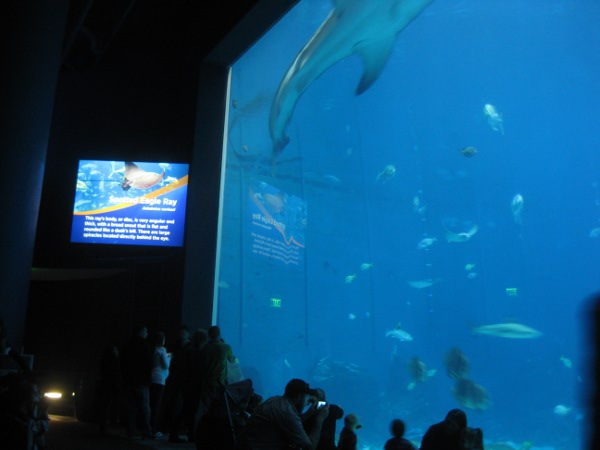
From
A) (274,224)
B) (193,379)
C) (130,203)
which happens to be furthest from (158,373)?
(130,203)

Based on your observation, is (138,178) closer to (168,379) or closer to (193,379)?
(168,379)

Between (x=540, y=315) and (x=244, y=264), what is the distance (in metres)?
24.6

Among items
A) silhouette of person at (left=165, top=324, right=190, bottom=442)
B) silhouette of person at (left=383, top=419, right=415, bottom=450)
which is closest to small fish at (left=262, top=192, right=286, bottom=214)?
silhouette of person at (left=165, top=324, right=190, bottom=442)

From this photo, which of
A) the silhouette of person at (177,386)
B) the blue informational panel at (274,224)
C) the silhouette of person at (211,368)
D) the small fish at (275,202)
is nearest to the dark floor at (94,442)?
the silhouette of person at (177,386)

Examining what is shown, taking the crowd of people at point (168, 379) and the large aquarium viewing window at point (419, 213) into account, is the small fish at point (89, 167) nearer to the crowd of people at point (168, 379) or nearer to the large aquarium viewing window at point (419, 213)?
the large aquarium viewing window at point (419, 213)

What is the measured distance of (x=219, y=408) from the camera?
2990 millimetres

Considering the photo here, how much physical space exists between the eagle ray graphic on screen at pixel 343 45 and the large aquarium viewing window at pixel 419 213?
→ 0.04 m

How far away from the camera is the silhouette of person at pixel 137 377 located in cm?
573

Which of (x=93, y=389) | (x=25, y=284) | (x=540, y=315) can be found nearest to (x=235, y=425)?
(x=25, y=284)

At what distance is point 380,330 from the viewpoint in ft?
87.0

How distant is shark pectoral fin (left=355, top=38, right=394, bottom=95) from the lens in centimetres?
1062

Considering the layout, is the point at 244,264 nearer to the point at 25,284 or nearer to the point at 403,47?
the point at 25,284

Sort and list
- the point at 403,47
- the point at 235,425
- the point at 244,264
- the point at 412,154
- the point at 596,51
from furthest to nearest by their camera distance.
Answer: the point at 412,154, the point at 403,47, the point at 596,51, the point at 244,264, the point at 235,425

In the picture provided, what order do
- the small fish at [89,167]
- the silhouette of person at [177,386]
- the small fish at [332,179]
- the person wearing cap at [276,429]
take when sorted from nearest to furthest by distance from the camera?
the person wearing cap at [276,429] < the silhouette of person at [177,386] < the small fish at [89,167] < the small fish at [332,179]
